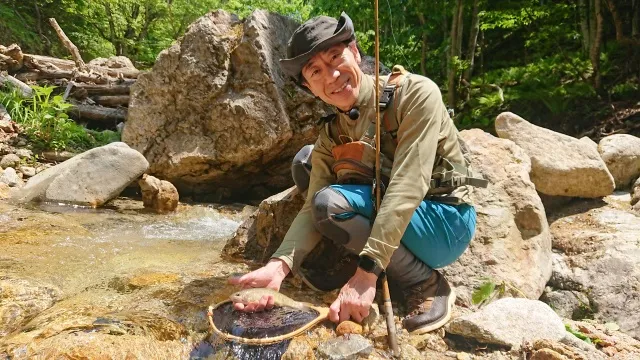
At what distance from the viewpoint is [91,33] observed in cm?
1772

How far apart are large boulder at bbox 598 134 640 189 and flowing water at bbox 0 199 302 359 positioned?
4613 mm

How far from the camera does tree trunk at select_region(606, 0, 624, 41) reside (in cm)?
820

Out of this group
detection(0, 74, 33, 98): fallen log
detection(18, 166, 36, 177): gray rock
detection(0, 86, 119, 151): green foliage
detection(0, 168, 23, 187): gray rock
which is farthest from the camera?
detection(0, 74, 33, 98): fallen log

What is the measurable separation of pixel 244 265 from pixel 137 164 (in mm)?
3604

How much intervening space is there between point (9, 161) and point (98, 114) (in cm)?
289

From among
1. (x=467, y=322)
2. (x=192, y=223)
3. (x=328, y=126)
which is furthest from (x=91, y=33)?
(x=467, y=322)

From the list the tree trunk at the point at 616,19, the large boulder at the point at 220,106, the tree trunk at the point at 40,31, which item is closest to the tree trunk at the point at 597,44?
the tree trunk at the point at 616,19

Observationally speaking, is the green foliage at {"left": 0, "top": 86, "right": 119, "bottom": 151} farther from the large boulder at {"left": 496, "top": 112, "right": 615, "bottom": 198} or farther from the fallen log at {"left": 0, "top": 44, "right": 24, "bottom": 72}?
the large boulder at {"left": 496, "top": 112, "right": 615, "bottom": 198}

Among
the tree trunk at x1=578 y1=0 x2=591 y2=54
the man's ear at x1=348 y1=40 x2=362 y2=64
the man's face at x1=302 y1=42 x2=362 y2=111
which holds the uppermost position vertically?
the tree trunk at x1=578 y1=0 x2=591 y2=54

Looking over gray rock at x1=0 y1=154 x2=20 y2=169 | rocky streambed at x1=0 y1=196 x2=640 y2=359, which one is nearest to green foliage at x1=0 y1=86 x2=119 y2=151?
gray rock at x1=0 y1=154 x2=20 y2=169

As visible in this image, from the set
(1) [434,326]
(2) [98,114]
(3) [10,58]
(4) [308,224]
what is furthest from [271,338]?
(3) [10,58]

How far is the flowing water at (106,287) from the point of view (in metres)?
2.17

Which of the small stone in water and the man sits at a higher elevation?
the man

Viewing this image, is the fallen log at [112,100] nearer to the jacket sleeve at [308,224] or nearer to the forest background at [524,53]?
the forest background at [524,53]
